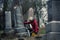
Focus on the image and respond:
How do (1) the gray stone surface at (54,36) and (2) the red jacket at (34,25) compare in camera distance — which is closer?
(1) the gray stone surface at (54,36)

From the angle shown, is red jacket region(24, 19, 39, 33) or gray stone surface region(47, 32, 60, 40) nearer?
gray stone surface region(47, 32, 60, 40)

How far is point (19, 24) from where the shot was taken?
21875 mm

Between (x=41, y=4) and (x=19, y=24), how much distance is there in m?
8.69

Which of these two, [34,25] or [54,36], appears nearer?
[54,36]

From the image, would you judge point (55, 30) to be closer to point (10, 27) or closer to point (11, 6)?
point (10, 27)

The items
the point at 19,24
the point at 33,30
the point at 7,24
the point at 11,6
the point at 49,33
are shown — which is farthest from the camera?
the point at 11,6

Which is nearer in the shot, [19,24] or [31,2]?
[19,24]

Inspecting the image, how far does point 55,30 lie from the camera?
1130cm

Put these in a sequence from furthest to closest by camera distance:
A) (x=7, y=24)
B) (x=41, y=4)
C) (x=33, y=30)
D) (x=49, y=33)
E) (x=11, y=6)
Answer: (x=41, y=4), (x=11, y=6), (x=7, y=24), (x=33, y=30), (x=49, y=33)

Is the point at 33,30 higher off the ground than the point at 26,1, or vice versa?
the point at 26,1

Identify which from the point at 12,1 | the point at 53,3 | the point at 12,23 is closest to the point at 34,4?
the point at 12,1

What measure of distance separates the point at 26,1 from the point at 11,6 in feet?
17.3

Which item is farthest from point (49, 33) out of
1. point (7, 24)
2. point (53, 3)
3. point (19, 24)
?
point (7, 24)

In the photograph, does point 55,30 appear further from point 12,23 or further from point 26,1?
point 26,1
